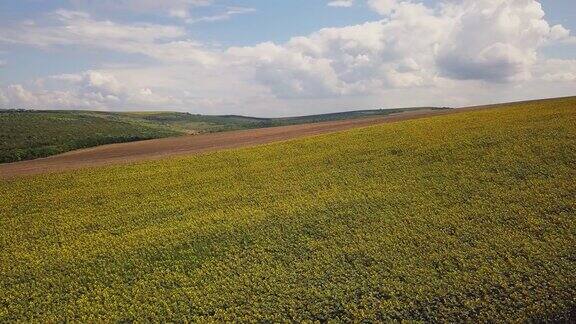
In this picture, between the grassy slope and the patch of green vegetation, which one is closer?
the grassy slope

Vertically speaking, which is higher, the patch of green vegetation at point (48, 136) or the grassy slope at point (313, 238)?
the patch of green vegetation at point (48, 136)

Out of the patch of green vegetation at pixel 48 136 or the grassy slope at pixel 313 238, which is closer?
the grassy slope at pixel 313 238

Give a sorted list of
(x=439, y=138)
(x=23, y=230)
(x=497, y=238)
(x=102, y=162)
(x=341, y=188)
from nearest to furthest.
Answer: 1. (x=497, y=238)
2. (x=23, y=230)
3. (x=341, y=188)
4. (x=439, y=138)
5. (x=102, y=162)

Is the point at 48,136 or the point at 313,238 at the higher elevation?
the point at 48,136

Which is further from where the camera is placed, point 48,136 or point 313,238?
point 48,136

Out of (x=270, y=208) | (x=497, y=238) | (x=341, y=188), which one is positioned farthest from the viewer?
(x=341, y=188)

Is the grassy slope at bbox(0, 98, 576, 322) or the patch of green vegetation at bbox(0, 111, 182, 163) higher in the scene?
the patch of green vegetation at bbox(0, 111, 182, 163)

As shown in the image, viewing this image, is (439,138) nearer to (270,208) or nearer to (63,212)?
(270,208)

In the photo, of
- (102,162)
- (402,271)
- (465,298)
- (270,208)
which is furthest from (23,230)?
(465,298)
